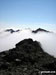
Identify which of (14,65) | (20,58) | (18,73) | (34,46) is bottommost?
(18,73)

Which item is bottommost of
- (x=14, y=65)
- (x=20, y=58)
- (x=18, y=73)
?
(x=18, y=73)

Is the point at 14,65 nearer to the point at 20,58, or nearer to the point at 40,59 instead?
the point at 20,58

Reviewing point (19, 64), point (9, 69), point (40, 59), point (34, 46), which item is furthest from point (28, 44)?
point (9, 69)

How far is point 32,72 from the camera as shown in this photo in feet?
176

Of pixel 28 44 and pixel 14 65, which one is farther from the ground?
Result: pixel 28 44

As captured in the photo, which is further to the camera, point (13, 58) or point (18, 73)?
point (13, 58)

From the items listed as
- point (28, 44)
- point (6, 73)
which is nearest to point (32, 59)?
point (6, 73)

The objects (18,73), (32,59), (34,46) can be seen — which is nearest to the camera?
(18,73)

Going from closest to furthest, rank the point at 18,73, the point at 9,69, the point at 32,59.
Answer: the point at 18,73 < the point at 9,69 < the point at 32,59

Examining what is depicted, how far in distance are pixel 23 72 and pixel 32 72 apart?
147 inches

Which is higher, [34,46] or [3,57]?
[34,46]

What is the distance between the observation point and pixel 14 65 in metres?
63.5

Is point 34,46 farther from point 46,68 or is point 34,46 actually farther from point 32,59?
point 46,68

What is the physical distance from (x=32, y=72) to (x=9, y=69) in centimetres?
1102
